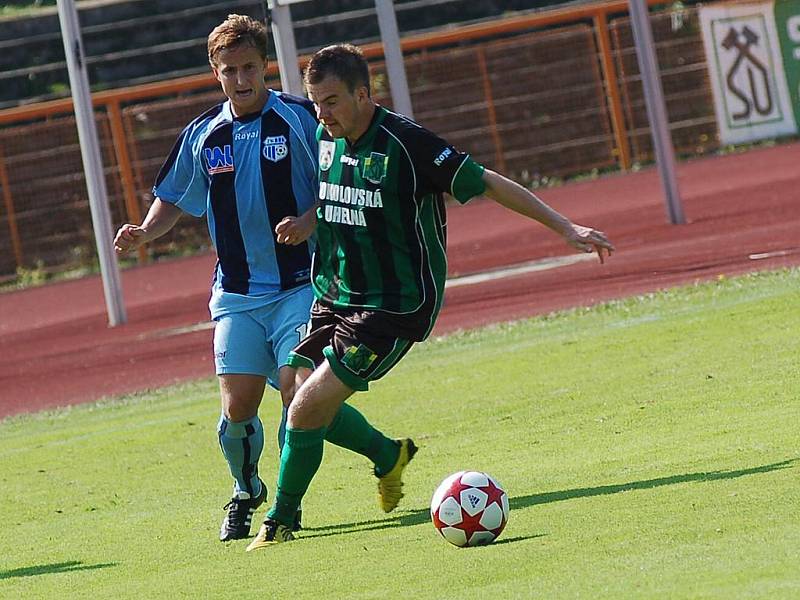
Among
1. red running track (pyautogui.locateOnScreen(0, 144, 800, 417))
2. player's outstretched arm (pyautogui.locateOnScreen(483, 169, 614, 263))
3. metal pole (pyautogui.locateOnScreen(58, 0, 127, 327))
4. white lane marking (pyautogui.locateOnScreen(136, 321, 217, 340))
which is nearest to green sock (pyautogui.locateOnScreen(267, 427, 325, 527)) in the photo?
player's outstretched arm (pyautogui.locateOnScreen(483, 169, 614, 263))

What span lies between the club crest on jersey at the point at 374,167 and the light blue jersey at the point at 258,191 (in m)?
0.71

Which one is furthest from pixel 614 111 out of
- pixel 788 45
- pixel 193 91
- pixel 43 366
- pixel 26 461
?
pixel 26 461

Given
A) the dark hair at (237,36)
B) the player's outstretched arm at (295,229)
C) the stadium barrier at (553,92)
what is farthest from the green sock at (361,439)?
the stadium barrier at (553,92)

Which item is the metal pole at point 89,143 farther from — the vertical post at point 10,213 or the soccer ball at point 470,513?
the soccer ball at point 470,513

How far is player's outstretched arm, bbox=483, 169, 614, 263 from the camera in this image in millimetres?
6602

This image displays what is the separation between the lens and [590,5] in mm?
31125

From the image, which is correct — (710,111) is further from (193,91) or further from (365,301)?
(365,301)

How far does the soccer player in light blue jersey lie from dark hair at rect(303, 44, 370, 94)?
27.9 inches

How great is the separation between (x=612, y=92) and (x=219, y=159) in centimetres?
2348

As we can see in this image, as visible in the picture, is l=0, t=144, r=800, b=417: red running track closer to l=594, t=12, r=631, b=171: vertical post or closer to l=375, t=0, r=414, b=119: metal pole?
l=594, t=12, r=631, b=171: vertical post

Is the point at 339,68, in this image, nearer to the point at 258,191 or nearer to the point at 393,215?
the point at 393,215

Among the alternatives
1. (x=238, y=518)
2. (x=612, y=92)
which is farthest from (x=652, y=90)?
(x=238, y=518)

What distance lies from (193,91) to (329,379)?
25.0 m

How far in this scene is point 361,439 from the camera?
7.70 m
